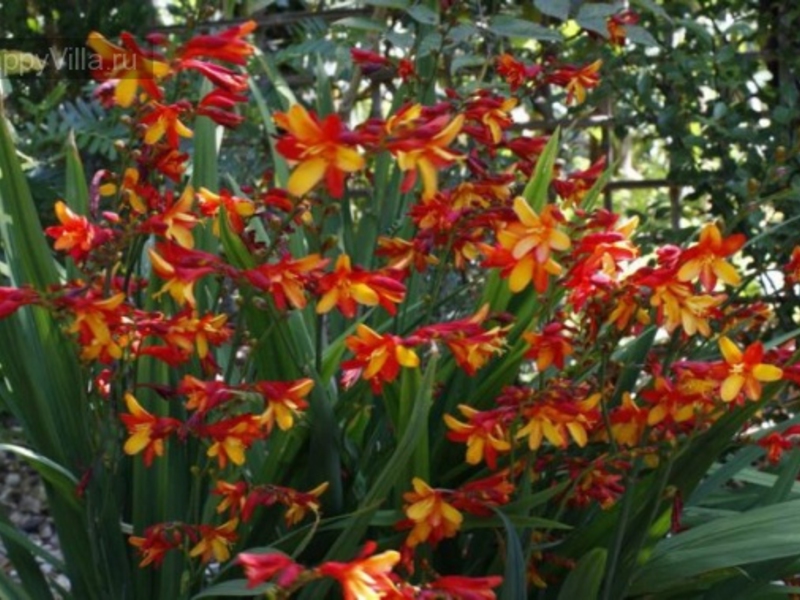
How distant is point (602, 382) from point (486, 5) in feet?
6.20

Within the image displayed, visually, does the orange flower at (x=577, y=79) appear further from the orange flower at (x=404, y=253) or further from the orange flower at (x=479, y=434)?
the orange flower at (x=479, y=434)

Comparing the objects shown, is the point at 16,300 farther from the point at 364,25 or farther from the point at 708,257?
the point at 364,25

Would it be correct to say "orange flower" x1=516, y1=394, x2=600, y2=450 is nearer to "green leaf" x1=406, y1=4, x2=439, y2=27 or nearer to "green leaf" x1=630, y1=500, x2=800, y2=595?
"green leaf" x1=630, y1=500, x2=800, y2=595

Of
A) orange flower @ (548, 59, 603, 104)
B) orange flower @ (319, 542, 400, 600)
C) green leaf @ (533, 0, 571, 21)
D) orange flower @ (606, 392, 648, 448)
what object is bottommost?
orange flower @ (606, 392, 648, 448)

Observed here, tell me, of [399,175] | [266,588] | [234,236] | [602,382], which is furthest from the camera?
[399,175]

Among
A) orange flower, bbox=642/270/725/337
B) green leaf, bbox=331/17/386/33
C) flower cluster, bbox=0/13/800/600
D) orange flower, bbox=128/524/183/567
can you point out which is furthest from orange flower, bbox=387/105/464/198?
green leaf, bbox=331/17/386/33

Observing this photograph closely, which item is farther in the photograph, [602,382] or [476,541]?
[476,541]

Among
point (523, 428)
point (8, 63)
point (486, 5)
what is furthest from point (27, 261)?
point (486, 5)

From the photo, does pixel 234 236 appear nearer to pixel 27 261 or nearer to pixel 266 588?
pixel 27 261

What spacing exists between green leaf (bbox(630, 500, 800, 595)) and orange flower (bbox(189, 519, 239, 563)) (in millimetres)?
464

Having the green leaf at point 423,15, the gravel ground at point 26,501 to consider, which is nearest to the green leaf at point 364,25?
the green leaf at point 423,15

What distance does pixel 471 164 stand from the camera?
177 centimetres

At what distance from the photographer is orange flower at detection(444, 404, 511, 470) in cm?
144

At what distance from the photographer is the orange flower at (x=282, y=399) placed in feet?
4.52
